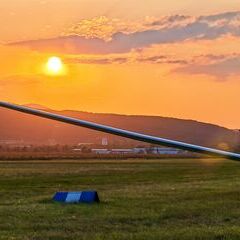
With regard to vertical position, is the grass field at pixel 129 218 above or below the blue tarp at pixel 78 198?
below

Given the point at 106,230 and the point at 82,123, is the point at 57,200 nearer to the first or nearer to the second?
the point at 106,230

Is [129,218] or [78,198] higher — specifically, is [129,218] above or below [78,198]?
below

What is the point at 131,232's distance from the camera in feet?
44.8

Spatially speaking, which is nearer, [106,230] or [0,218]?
[106,230]

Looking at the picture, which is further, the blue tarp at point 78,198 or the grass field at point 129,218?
the blue tarp at point 78,198

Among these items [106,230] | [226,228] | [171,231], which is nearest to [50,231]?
[106,230]

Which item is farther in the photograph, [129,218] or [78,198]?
[78,198]

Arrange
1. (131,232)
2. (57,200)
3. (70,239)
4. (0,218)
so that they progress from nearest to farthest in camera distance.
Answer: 1. (70,239)
2. (131,232)
3. (0,218)
4. (57,200)

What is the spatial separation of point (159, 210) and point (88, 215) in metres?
2.20

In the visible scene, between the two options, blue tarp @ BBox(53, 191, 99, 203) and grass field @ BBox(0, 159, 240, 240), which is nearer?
grass field @ BBox(0, 159, 240, 240)

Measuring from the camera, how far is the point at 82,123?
193 inches

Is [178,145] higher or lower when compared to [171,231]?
higher

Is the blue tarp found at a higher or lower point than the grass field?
higher

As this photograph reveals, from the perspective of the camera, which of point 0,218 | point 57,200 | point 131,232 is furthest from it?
point 57,200
